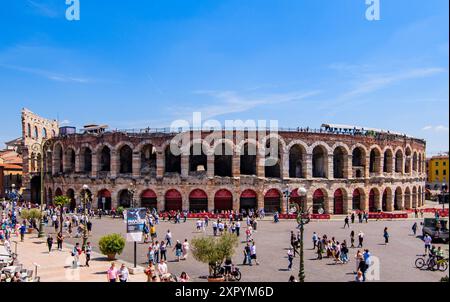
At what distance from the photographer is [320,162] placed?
153ft

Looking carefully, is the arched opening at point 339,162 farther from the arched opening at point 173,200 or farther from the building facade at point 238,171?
the arched opening at point 173,200

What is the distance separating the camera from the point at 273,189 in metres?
42.1

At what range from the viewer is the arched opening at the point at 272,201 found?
42.2 meters

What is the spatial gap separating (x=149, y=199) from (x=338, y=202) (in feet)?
74.4

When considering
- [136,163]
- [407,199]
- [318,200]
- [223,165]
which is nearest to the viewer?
[136,163]

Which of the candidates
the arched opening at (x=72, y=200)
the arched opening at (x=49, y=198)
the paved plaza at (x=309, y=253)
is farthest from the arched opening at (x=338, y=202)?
the arched opening at (x=49, y=198)

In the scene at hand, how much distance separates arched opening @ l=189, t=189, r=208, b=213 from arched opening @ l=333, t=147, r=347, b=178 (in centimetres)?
1729

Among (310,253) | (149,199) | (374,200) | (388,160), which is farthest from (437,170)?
(310,253)

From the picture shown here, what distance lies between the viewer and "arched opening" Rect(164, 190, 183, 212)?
1663 inches

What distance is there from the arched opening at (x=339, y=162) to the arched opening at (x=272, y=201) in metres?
9.16

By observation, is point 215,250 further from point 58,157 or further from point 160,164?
point 58,157

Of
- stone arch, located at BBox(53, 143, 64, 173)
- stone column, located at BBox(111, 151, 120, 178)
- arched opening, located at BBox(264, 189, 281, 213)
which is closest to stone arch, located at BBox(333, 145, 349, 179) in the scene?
arched opening, located at BBox(264, 189, 281, 213)

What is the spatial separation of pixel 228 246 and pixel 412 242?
17.1 meters
